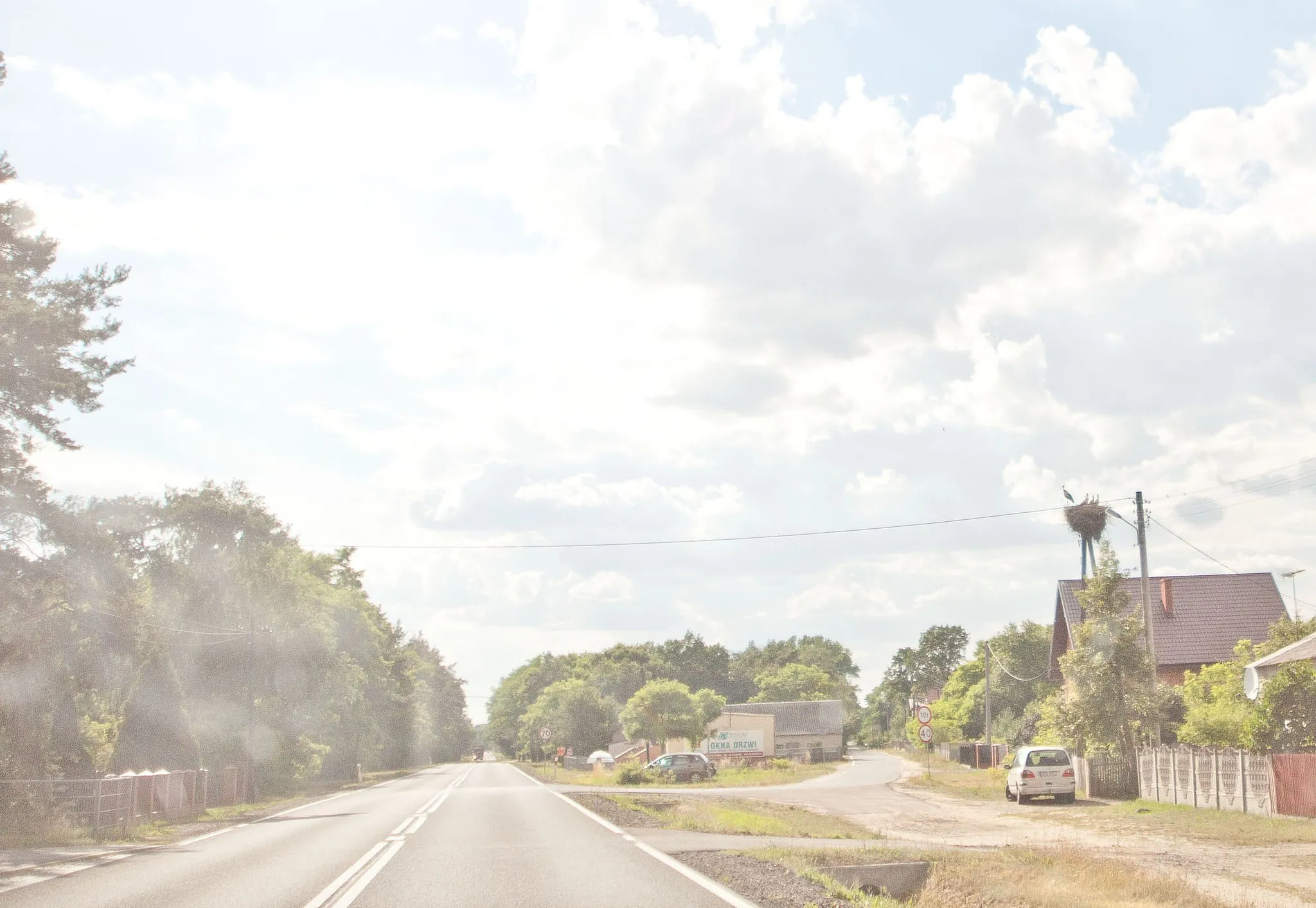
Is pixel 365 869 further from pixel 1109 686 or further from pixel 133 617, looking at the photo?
pixel 1109 686

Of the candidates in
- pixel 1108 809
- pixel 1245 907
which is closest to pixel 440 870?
pixel 1245 907

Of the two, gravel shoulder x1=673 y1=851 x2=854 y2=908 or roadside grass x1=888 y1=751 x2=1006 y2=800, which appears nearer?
gravel shoulder x1=673 y1=851 x2=854 y2=908

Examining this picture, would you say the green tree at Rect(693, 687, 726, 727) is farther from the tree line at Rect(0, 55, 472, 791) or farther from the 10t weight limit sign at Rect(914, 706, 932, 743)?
the 10t weight limit sign at Rect(914, 706, 932, 743)

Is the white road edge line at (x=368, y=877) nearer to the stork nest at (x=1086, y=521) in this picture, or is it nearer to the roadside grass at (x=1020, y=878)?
the roadside grass at (x=1020, y=878)

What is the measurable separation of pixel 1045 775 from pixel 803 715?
246ft

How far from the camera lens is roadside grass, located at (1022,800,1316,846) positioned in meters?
21.6

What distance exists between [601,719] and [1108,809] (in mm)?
74970

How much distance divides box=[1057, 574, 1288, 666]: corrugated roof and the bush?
21.9 metres

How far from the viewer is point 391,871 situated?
13.8m

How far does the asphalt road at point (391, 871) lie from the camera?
36.8ft

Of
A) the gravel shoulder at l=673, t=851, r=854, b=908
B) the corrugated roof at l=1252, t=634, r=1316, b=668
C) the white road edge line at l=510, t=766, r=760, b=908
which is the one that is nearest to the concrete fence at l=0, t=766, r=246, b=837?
A: the white road edge line at l=510, t=766, r=760, b=908

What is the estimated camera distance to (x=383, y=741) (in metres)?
88.3

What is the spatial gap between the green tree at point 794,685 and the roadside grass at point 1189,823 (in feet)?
413

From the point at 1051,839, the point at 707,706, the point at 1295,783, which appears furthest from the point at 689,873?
the point at 707,706
